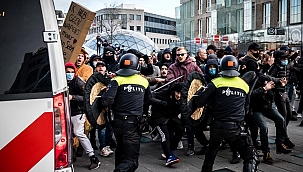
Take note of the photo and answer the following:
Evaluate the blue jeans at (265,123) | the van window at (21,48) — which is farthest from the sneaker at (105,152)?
the van window at (21,48)

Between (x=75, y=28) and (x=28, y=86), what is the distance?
3651 mm

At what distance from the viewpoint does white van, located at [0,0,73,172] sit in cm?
243

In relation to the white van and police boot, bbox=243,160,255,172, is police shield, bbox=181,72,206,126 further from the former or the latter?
the white van

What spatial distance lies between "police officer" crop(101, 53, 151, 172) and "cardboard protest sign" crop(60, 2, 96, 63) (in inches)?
62.8

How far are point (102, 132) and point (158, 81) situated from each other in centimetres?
145

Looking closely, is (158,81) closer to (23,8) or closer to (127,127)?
(127,127)

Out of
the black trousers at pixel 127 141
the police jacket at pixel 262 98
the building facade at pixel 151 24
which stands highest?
the building facade at pixel 151 24

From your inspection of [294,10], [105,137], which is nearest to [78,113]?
[105,137]

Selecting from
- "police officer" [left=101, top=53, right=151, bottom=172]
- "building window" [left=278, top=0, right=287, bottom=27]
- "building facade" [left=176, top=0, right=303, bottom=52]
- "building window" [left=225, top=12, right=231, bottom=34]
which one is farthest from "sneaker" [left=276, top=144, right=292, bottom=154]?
"building window" [left=225, top=12, right=231, bottom=34]

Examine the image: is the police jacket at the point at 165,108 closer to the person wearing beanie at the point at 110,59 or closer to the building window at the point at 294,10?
the person wearing beanie at the point at 110,59

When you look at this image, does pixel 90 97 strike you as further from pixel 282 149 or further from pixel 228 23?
pixel 228 23

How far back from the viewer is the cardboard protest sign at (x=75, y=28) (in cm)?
586

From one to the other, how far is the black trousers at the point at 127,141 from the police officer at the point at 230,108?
965 millimetres

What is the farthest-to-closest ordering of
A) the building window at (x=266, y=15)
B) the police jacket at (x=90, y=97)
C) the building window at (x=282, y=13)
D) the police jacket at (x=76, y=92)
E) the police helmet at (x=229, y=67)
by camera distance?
the building window at (x=266, y=15)
the building window at (x=282, y=13)
the police jacket at (x=76, y=92)
the police jacket at (x=90, y=97)
the police helmet at (x=229, y=67)
